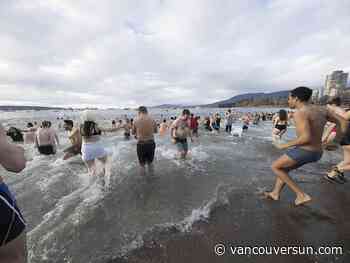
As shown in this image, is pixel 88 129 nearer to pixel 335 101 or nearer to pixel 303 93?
pixel 303 93

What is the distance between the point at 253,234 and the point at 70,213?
134 inches

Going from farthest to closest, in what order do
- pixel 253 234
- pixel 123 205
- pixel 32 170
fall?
pixel 32 170 → pixel 123 205 → pixel 253 234

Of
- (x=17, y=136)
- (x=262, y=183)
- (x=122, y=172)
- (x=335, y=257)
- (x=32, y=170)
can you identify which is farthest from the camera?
(x=17, y=136)

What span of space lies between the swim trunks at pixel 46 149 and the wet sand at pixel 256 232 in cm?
689

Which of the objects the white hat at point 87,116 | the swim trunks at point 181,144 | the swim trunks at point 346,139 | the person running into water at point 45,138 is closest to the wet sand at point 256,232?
the swim trunks at point 346,139

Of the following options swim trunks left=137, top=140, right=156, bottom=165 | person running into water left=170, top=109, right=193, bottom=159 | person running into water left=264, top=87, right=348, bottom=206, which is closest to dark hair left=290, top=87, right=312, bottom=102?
person running into water left=264, top=87, right=348, bottom=206

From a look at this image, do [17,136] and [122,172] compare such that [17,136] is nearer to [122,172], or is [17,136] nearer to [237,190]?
[122,172]

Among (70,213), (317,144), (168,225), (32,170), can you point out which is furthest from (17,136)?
(317,144)

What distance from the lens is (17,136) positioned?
44.0 feet

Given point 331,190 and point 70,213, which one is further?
point 331,190

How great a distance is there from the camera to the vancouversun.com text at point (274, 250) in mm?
2314

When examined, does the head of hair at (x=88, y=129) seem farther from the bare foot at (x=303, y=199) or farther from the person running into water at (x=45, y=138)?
the bare foot at (x=303, y=199)

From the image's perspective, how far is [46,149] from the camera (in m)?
7.36

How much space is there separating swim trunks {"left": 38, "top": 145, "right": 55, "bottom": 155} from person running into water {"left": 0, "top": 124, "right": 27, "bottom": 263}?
24.2ft
